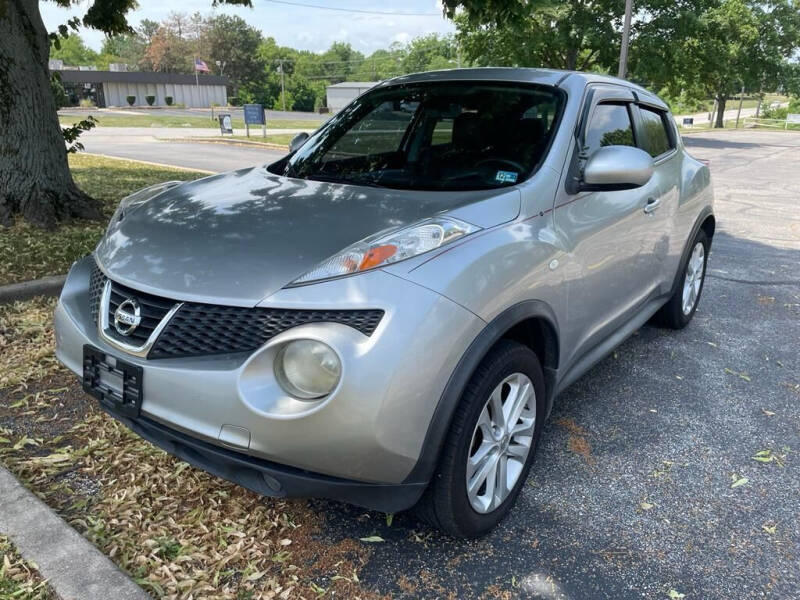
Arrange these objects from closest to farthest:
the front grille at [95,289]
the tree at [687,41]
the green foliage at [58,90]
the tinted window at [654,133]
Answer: the front grille at [95,289] → the tinted window at [654,133] → the green foliage at [58,90] → the tree at [687,41]

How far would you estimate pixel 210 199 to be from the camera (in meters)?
2.94

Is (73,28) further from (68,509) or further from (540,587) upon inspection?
(540,587)

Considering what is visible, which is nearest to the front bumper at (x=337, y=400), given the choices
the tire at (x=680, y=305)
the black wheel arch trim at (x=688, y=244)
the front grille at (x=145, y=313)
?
the front grille at (x=145, y=313)

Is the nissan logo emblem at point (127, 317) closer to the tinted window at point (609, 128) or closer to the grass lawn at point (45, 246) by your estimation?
the tinted window at point (609, 128)

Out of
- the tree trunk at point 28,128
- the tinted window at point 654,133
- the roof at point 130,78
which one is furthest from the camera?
the roof at point 130,78

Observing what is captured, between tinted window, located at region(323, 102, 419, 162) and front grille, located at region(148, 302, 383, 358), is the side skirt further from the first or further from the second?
tinted window, located at region(323, 102, 419, 162)

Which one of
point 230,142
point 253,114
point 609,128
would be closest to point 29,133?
point 609,128

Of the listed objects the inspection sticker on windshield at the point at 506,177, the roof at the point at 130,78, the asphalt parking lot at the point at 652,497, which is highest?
the roof at the point at 130,78

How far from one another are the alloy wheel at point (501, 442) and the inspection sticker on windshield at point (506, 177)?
87cm

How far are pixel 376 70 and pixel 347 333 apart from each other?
5326 inches

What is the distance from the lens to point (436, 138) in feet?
11.1

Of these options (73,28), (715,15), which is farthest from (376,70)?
(73,28)

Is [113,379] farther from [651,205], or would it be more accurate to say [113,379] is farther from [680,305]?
[680,305]

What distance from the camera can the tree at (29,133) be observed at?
598 cm
